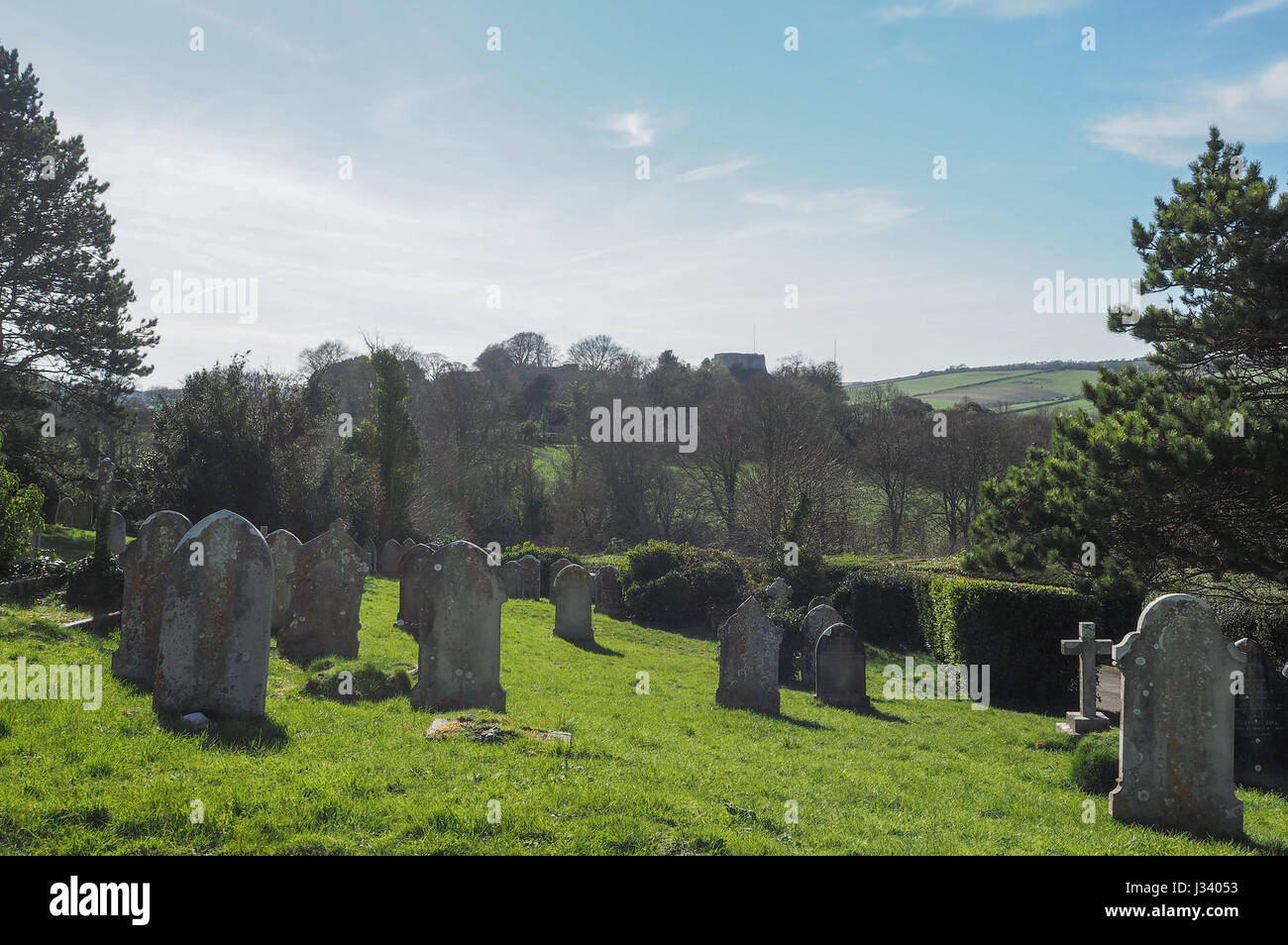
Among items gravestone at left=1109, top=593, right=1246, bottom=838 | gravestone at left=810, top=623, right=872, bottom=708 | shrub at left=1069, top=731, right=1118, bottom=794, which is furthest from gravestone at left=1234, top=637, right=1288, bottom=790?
gravestone at left=810, top=623, right=872, bottom=708

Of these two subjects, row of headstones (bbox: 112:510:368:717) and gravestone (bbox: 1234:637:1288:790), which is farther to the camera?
gravestone (bbox: 1234:637:1288:790)

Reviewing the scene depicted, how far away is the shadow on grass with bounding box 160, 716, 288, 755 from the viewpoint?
6546 millimetres

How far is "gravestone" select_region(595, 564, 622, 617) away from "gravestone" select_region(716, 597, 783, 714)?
540 inches

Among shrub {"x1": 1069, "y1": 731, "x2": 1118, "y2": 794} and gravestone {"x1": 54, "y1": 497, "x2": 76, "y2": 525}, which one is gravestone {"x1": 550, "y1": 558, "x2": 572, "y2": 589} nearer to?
gravestone {"x1": 54, "y1": 497, "x2": 76, "y2": 525}

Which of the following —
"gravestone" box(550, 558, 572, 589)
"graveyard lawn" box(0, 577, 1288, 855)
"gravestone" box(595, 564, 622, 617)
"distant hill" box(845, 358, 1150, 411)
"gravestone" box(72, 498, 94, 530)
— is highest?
"distant hill" box(845, 358, 1150, 411)

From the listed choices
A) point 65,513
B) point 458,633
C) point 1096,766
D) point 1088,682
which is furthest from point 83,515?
point 1096,766

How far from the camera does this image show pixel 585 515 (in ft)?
136

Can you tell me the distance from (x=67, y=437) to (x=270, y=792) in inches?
1057

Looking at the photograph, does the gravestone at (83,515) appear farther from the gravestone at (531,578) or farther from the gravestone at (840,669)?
the gravestone at (840,669)

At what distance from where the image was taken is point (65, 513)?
1131 inches

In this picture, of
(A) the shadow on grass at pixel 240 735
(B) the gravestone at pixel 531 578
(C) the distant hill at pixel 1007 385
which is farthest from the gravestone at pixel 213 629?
(C) the distant hill at pixel 1007 385

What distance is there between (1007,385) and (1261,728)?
62.5m

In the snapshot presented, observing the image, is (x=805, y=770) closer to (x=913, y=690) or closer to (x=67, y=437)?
(x=913, y=690)
